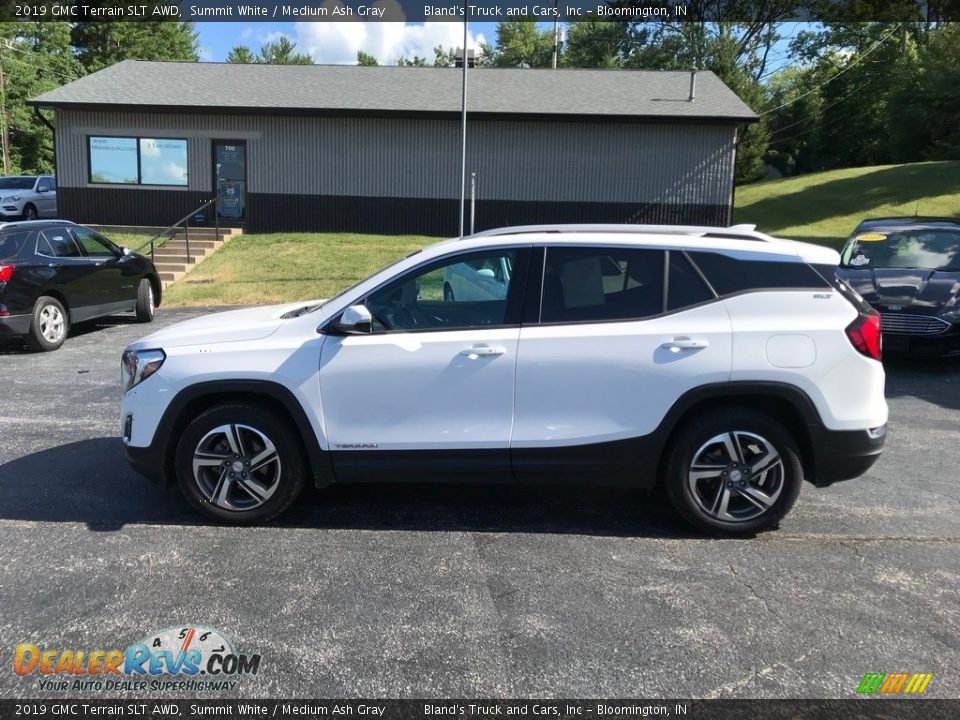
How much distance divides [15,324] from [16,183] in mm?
20941

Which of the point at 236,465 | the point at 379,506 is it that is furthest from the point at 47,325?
the point at 379,506

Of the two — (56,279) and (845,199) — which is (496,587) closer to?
(56,279)

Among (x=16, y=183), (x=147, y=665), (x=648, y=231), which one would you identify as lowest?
(x=147, y=665)

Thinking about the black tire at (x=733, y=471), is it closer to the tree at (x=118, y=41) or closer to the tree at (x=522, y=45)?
the tree at (x=118, y=41)

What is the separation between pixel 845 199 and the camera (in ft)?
112

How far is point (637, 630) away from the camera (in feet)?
12.0

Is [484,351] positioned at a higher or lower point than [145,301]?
higher

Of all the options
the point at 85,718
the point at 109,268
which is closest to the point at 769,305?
the point at 85,718

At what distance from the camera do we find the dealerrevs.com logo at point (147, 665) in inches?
128

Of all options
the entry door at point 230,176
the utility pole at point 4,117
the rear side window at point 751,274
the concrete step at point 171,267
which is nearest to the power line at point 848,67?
the entry door at point 230,176

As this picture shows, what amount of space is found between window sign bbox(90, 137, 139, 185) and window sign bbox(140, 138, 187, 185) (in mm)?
258

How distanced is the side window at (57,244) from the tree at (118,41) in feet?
154

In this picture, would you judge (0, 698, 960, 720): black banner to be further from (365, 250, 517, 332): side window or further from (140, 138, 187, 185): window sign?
(140, 138, 187, 185): window sign

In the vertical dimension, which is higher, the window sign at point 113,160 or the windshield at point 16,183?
the window sign at point 113,160
